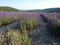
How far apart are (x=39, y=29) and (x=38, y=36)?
1130mm

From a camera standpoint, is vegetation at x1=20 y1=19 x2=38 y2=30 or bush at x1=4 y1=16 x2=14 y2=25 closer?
vegetation at x1=20 y1=19 x2=38 y2=30

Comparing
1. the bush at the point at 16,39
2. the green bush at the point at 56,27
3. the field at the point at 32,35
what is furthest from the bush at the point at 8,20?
the bush at the point at 16,39

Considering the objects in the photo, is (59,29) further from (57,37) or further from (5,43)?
(5,43)

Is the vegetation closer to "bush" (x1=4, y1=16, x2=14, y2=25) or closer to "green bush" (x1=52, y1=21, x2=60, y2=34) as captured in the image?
"green bush" (x1=52, y1=21, x2=60, y2=34)

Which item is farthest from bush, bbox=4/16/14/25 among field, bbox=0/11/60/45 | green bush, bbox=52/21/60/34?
green bush, bbox=52/21/60/34

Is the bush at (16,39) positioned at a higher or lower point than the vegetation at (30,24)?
higher

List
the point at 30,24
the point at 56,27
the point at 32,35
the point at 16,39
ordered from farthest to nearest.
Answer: the point at 30,24 → the point at 56,27 → the point at 32,35 → the point at 16,39

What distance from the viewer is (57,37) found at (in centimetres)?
807

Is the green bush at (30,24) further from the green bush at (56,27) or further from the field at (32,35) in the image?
the green bush at (56,27)

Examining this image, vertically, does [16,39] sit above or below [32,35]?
above

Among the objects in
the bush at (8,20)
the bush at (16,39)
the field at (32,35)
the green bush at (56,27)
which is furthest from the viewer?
the bush at (8,20)

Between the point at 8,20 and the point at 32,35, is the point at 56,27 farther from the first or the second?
the point at 8,20

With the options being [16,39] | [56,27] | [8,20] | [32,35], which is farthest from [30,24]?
[16,39]

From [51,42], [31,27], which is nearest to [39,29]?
[31,27]
